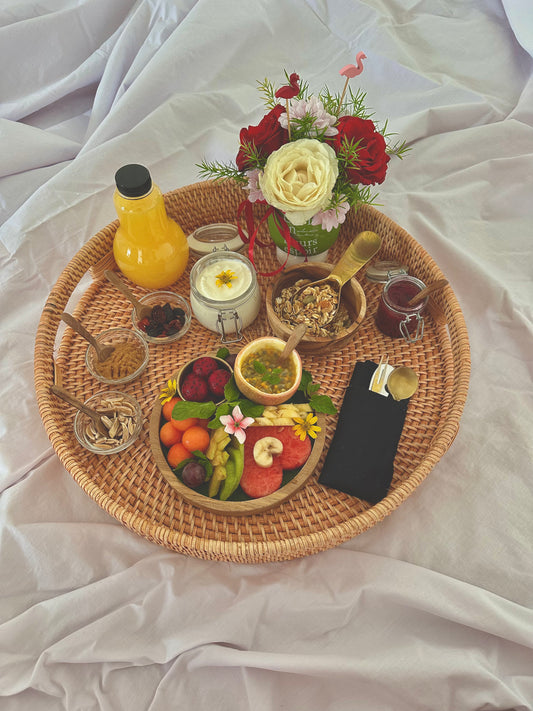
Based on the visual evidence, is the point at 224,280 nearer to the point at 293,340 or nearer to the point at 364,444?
the point at 293,340

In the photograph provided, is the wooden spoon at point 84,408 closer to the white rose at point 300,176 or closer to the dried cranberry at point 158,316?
the dried cranberry at point 158,316

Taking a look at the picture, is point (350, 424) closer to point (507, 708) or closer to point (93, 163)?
point (507, 708)

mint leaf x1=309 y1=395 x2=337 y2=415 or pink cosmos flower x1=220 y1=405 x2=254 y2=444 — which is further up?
mint leaf x1=309 y1=395 x2=337 y2=415

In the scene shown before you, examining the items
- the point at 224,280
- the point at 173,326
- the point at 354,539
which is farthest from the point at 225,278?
the point at 354,539

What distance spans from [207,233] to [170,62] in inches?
26.6

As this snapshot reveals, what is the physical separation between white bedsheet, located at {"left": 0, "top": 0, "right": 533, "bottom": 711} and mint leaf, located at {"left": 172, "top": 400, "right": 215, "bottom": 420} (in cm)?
28

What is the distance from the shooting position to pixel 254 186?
39.9 inches

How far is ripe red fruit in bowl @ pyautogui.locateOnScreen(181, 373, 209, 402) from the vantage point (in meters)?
0.96

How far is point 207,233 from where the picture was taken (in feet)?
4.09

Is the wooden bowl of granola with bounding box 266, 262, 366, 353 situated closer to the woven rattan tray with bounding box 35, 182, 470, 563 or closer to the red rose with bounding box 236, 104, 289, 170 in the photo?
the woven rattan tray with bounding box 35, 182, 470, 563

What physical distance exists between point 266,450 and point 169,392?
23cm

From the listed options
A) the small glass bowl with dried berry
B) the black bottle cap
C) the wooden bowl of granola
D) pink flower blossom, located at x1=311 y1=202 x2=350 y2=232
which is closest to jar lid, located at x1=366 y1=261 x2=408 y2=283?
the wooden bowl of granola

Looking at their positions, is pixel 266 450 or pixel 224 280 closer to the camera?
pixel 266 450

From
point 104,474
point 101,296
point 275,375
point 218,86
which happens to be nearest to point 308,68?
point 218,86
